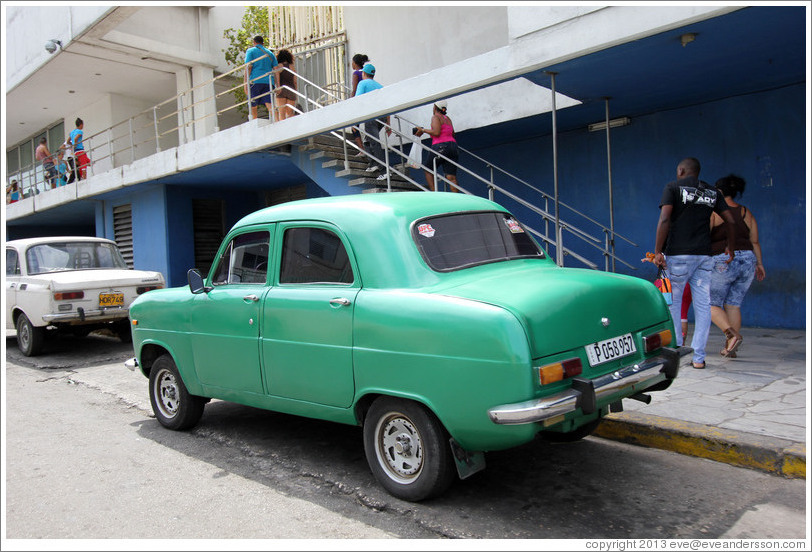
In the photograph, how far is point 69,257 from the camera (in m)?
10.2

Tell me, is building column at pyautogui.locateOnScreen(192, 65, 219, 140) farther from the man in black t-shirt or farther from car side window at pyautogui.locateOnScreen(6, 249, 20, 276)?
the man in black t-shirt

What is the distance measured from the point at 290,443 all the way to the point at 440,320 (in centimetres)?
222

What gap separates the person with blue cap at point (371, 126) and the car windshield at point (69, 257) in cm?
465

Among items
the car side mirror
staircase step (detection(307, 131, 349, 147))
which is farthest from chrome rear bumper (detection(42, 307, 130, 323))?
the car side mirror

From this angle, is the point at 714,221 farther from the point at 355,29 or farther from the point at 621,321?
the point at 355,29

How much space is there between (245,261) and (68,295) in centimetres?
556

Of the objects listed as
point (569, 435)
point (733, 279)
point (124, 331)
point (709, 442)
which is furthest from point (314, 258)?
point (124, 331)

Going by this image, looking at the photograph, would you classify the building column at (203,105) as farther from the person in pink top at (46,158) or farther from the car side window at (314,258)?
the car side window at (314,258)

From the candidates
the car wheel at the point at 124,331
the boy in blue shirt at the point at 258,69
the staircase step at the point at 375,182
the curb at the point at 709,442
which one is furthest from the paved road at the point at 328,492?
the boy in blue shirt at the point at 258,69

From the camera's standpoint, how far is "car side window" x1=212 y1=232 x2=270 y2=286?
4672mm

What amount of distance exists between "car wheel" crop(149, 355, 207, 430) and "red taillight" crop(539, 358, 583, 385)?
132 inches

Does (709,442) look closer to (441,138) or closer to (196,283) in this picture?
(196,283)

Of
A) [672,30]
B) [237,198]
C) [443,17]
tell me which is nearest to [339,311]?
[672,30]

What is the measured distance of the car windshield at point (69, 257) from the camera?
10008mm
